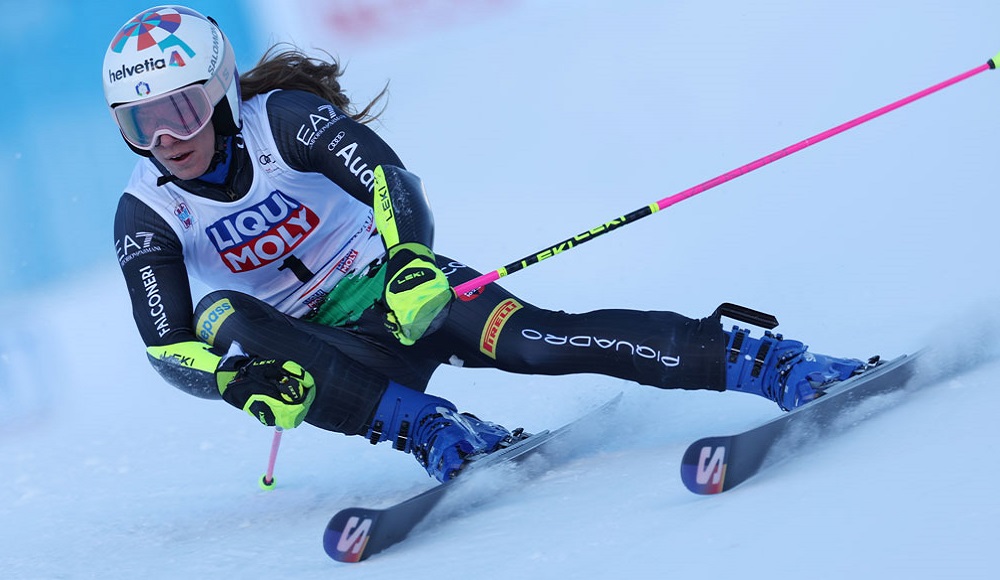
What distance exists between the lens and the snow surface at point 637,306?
92.4 inches

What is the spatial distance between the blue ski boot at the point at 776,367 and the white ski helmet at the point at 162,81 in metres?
1.56

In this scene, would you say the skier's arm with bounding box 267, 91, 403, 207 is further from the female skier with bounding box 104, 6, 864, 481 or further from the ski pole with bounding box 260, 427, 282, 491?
the ski pole with bounding box 260, 427, 282, 491

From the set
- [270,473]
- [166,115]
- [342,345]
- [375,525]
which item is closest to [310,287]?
[342,345]

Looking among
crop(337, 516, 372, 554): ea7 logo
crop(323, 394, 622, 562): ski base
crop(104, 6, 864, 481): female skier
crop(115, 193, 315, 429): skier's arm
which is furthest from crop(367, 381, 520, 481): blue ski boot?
crop(337, 516, 372, 554): ea7 logo

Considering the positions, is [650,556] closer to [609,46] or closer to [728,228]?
[728,228]

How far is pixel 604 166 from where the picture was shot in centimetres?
577

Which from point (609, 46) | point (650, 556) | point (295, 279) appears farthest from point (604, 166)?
point (650, 556)

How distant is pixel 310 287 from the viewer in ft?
12.2

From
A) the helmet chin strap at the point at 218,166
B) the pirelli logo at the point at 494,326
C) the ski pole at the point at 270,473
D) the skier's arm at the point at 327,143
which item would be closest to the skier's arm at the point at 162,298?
the helmet chin strap at the point at 218,166

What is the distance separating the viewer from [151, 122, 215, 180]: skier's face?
3264mm

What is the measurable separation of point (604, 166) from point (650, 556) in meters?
3.69

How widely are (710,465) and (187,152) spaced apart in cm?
170

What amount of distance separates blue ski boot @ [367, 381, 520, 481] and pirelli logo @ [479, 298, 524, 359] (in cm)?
23

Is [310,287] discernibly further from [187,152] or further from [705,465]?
[705,465]
